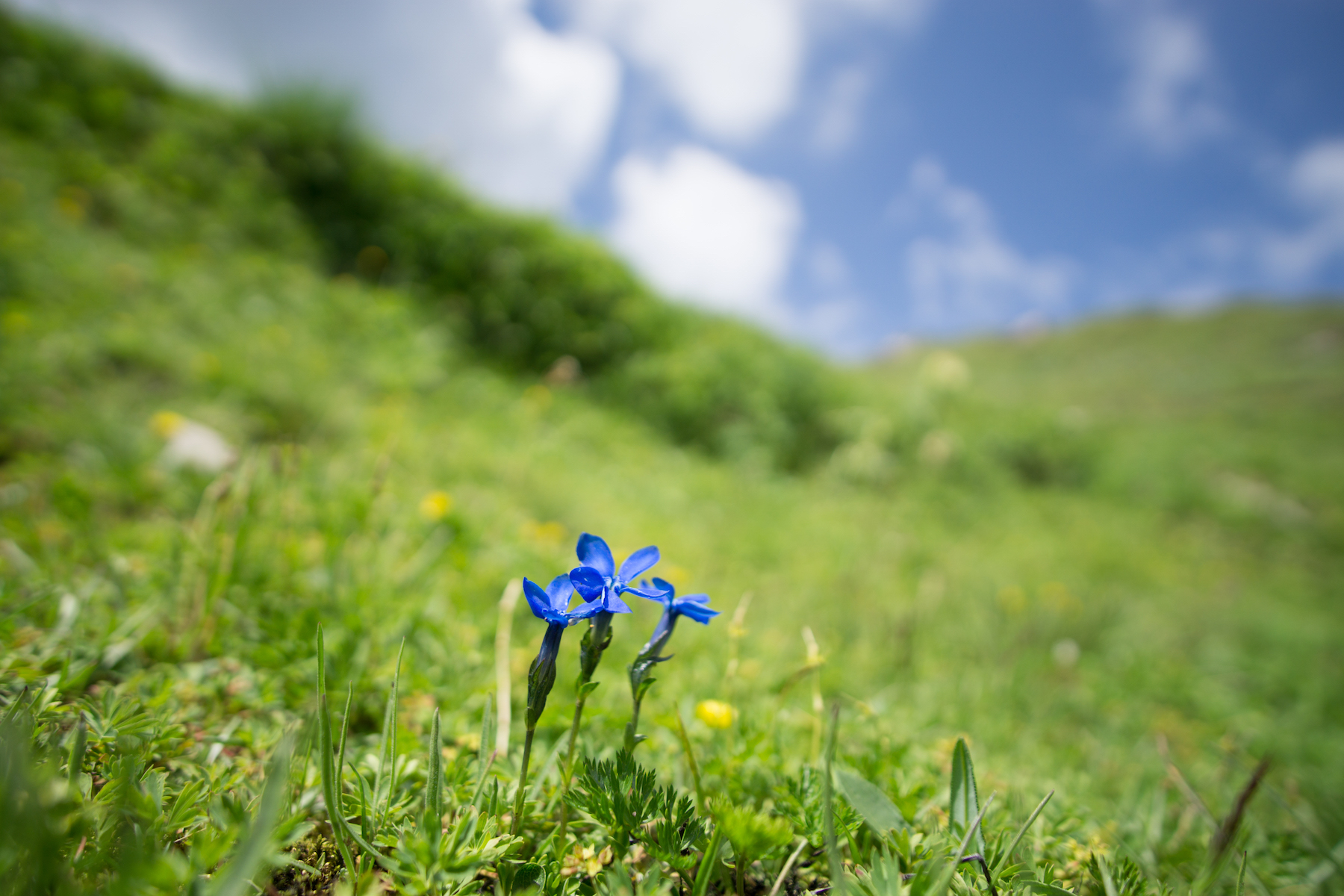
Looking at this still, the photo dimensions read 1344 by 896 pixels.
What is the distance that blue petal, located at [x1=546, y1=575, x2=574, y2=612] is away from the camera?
78cm

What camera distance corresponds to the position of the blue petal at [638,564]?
0.82 meters

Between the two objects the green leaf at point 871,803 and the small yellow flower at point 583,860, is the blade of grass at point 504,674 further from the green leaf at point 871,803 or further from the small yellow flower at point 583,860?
the green leaf at point 871,803

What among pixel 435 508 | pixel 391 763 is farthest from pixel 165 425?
pixel 391 763

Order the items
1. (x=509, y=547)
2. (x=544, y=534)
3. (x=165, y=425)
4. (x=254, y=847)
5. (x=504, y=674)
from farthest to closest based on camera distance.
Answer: (x=544, y=534)
(x=165, y=425)
(x=509, y=547)
(x=504, y=674)
(x=254, y=847)

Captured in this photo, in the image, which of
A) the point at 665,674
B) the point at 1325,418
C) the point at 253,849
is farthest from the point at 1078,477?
the point at 1325,418

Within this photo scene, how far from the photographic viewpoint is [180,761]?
0.96 meters

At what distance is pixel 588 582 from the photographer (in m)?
0.78

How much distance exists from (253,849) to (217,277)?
5.09 metres

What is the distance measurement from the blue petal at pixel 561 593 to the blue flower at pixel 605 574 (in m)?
0.02

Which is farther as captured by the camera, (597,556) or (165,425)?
(165,425)

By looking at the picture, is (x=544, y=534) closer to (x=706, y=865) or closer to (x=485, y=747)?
(x=485, y=747)

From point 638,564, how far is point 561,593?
0.12 m

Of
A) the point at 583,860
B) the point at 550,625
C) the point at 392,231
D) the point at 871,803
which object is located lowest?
the point at 583,860

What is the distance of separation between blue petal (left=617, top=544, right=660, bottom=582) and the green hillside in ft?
1.16
